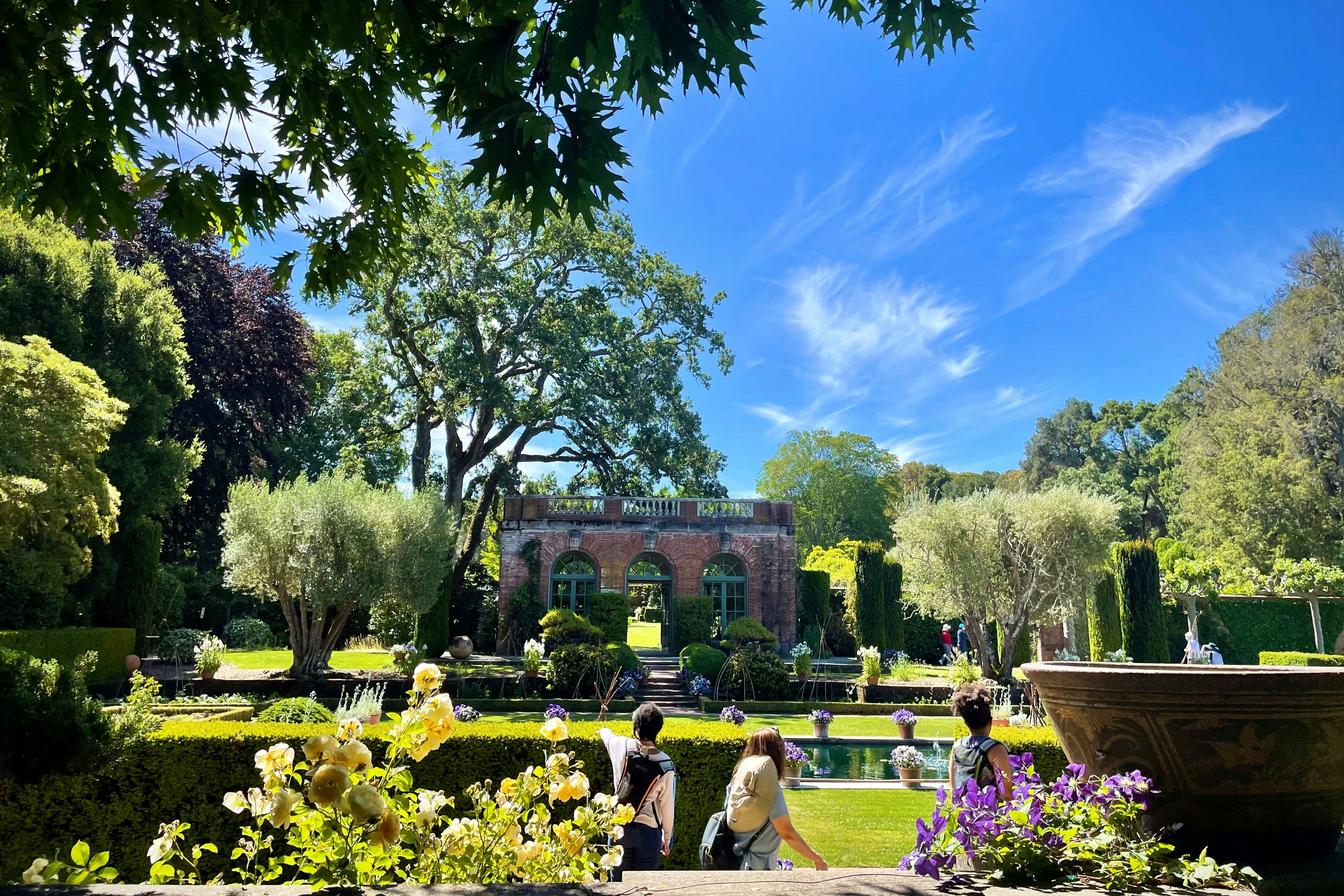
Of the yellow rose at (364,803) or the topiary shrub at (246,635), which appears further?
the topiary shrub at (246,635)

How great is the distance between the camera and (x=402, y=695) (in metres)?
15.5

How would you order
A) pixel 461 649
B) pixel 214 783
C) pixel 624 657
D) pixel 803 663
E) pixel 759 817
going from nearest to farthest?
pixel 759 817 < pixel 214 783 < pixel 624 657 < pixel 803 663 < pixel 461 649

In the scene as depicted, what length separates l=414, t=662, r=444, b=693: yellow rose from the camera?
2.34 m

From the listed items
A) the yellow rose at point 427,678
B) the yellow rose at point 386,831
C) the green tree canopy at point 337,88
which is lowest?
the yellow rose at point 386,831

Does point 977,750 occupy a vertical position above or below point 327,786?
below

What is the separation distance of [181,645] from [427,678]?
2143 cm

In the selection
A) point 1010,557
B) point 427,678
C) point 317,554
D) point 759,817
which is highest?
point 1010,557

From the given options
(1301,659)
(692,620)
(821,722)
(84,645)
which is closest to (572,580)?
(692,620)

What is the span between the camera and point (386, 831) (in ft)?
5.62

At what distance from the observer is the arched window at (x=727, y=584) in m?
24.9

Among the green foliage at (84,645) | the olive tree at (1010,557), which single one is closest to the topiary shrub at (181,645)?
the green foliage at (84,645)

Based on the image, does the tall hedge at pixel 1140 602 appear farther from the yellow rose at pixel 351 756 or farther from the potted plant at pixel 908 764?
the yellow rose at pixel 351 756

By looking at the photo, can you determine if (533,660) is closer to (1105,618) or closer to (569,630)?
(569,630)

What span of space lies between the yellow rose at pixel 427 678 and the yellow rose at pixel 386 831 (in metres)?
0.59
